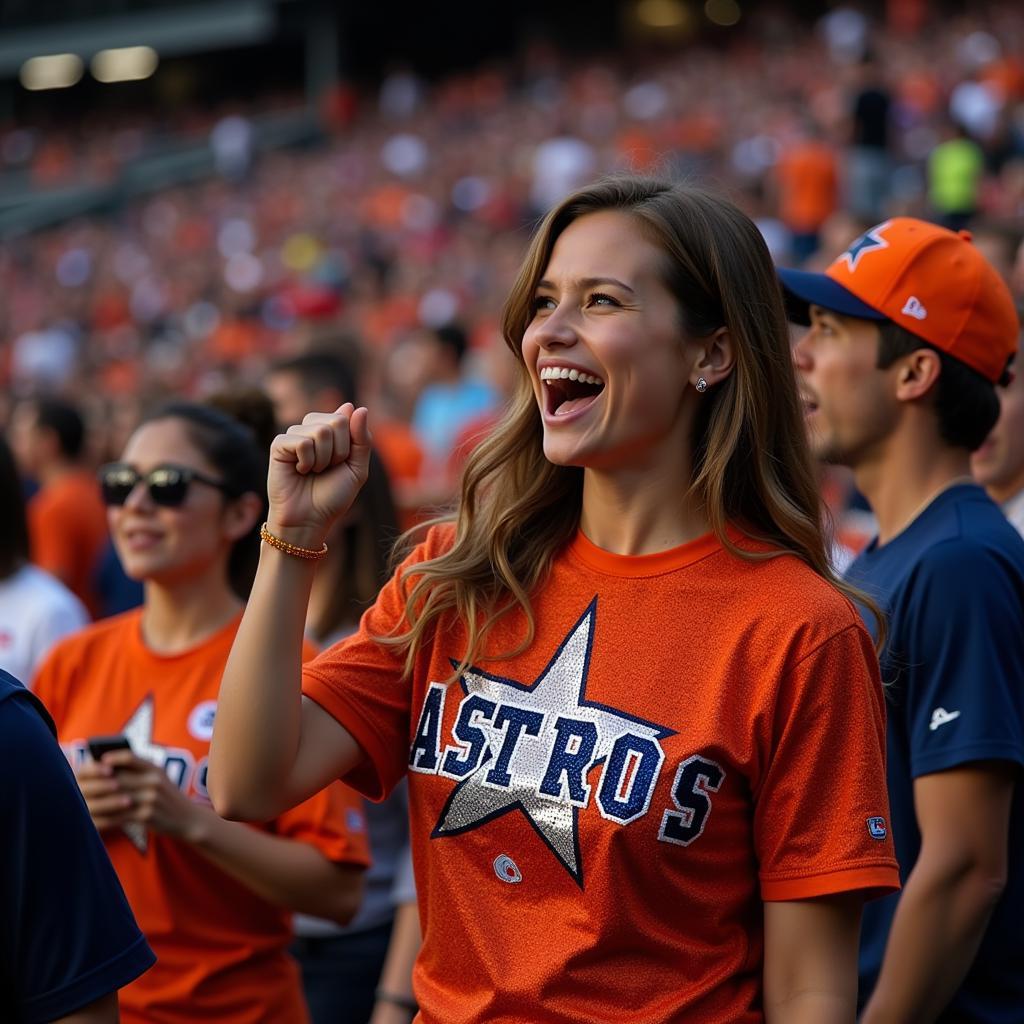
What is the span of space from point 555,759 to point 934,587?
0.88m

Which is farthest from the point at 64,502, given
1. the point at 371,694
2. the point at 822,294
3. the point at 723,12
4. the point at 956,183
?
the point at 723,12

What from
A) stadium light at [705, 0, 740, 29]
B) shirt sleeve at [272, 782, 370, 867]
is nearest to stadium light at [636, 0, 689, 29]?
stadium light at [705, 0, 740, 29]

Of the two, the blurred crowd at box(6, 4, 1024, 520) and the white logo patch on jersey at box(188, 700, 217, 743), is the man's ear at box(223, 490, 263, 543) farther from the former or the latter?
the blurred crowd at box(6, 4, 1024, 520)

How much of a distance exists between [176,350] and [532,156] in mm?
5869

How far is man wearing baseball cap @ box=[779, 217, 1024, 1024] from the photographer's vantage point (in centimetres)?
257

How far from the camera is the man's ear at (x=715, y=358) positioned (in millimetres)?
2293

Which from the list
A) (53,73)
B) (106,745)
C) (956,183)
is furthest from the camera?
(53,73)

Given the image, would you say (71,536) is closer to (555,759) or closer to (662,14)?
(555,759)

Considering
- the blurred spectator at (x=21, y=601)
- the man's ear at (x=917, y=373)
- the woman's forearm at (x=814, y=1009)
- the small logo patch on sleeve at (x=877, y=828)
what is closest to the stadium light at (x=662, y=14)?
the blurred spectator at (x=21, y=601)

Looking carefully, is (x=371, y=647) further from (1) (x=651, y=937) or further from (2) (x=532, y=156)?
(2) (x=532, y=156)

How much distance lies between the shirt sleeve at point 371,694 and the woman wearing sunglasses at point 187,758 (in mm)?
751

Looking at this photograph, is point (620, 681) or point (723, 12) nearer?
point (620, 681)

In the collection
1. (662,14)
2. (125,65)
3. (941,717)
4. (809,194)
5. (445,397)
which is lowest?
(941,717)

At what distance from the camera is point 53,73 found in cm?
4091
